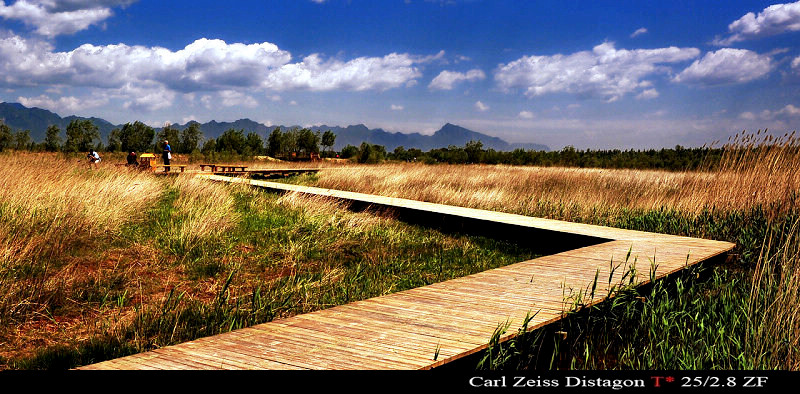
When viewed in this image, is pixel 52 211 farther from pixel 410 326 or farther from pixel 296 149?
pixel 296 149

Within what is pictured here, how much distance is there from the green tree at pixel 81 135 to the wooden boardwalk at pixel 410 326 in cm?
9370

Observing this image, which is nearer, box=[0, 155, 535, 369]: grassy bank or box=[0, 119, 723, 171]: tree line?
box=[0, 155, 535, 369]: grassy bank

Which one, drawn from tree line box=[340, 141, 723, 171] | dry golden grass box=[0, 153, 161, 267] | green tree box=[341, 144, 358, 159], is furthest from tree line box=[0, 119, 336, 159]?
dry golden grass box=[0, 153, 161, 267]

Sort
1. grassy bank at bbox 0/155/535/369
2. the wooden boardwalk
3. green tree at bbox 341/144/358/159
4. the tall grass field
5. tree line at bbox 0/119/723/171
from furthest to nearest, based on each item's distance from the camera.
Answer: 1. green tree at bbox 341/144/358/159
2. tree line at bbox 0/119/723/171
3. grassy bank at bbox 0/155/535/369
4. the tall grass field
5. the wooden boardwalk

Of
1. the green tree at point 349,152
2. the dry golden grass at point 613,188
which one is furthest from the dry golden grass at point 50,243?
the green tree at point 349,152

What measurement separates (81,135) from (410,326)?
101 m

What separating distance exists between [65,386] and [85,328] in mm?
2351

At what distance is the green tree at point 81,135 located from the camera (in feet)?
286

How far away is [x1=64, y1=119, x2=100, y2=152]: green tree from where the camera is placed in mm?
87256

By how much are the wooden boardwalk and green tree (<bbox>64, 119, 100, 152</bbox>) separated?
93700mm

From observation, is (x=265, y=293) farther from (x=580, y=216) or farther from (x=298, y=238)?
(x=580, y=216)

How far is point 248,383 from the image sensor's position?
83.0 inches

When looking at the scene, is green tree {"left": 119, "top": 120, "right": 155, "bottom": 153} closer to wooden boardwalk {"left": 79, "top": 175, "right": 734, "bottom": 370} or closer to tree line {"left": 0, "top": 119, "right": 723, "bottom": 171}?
tree line {"left": 0, "top": 119, "right": 723, "bottom": 171}

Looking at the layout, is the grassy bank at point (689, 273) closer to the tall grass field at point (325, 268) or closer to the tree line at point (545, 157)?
the tall grass field at point (325, 268)
